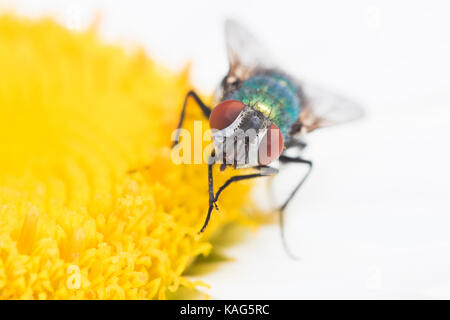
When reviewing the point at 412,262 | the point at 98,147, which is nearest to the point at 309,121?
the point at 412,262

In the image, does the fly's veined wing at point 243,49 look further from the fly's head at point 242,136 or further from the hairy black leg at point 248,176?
the fly's head at point 242,136

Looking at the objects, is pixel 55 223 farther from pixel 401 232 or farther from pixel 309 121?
pixel 401 232

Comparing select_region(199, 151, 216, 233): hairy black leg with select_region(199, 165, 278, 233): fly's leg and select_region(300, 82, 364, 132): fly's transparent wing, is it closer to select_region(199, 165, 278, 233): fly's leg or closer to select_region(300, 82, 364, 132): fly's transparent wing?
select_region(199, 165, 278, 233): fly's leg

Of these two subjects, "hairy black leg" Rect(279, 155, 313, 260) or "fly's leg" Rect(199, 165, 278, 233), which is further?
"hairy black leg" Rect(279, 155, 313, 260)

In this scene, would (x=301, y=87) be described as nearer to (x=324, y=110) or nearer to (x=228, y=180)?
(x=324, y=110)

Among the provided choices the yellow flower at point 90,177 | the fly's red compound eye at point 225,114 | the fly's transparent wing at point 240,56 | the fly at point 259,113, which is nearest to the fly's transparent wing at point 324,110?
the fly at point 259,113

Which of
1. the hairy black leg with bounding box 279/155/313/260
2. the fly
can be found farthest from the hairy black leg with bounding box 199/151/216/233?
the hairy black leg with bounding box 279/155/313/260
